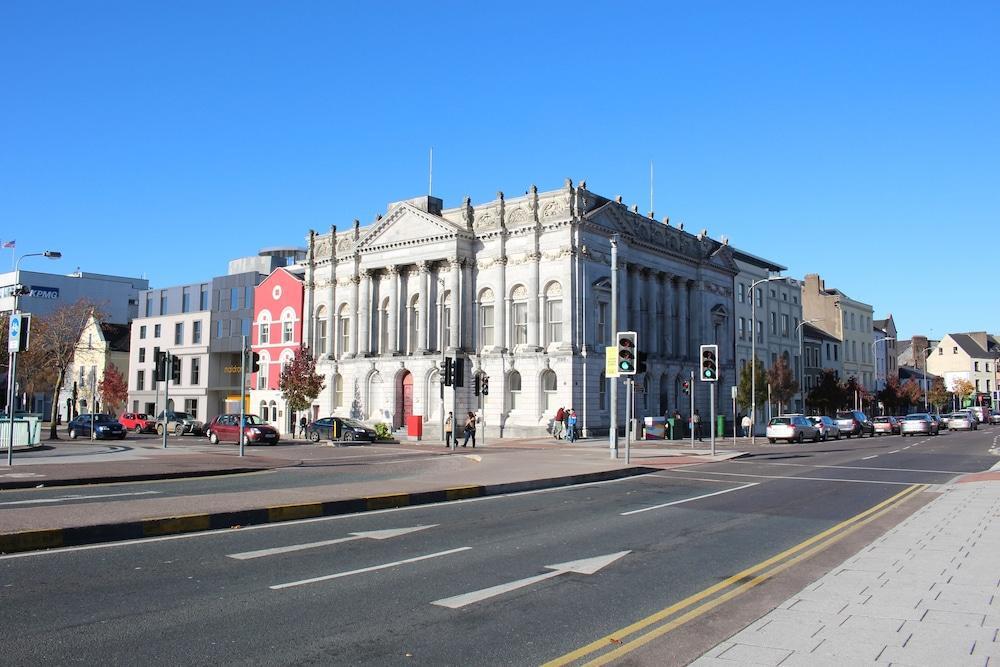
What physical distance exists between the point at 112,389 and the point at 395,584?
7806 centimetres

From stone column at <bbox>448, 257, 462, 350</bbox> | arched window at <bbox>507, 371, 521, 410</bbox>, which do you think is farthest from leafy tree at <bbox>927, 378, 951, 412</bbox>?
stone column at <bbox>448, 257, 462, 350</bbox>

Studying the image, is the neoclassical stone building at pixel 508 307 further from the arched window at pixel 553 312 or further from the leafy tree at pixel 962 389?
the leafy tree at pixel 962 389

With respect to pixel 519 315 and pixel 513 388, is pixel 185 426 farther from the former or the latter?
pixel 519 315

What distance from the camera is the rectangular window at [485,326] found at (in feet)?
171

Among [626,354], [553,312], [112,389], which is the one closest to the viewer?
[626,354]

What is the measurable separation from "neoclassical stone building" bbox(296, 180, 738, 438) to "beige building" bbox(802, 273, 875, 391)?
30.8 m

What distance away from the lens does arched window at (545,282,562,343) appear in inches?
1908

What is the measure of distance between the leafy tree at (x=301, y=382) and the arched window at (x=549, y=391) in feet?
54.5

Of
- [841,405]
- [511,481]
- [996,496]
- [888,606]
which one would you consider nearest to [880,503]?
[996,496]

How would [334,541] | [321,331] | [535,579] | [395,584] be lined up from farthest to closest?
[321,331], [334,541], [535,579], [395,584]

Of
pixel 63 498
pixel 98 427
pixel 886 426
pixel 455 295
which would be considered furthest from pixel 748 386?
pixel 63 498

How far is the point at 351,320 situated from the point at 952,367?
11292 centimetres

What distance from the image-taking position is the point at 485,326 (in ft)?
172

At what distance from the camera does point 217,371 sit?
7344 cm
